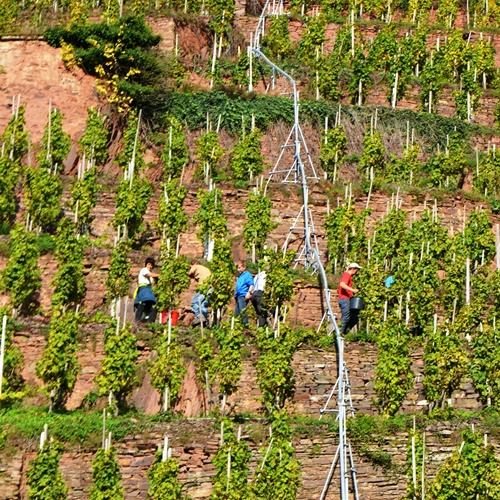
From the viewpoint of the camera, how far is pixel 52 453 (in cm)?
1709

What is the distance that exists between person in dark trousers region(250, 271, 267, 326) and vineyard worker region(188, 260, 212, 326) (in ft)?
2.27

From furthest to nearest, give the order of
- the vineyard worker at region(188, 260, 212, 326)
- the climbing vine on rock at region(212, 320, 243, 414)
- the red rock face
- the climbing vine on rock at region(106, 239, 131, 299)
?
the red rock face < the climbing vine on rock at region(106, 239, 131, 299) < the vineyard worker at region(188, 260, 212, 326) < the climbing vine on rock at region(212, 320, 243, 414)

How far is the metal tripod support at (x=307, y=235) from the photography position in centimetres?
1855

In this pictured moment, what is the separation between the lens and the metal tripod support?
730 inches

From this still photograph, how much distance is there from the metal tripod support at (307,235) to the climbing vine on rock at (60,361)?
11.3 feet

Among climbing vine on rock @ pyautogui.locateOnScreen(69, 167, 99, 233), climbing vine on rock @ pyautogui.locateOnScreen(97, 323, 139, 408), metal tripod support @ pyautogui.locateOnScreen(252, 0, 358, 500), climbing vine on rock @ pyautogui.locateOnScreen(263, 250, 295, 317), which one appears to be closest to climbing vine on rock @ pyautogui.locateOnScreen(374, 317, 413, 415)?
metal tripod support @ pyautogui.locateOnScreen(252, 0, 358, 500)

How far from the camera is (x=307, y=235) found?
23328 millimetres

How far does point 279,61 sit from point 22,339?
11.4 m

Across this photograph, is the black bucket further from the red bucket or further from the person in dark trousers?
the red bucket

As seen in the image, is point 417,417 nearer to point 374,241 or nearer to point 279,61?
point 374,241

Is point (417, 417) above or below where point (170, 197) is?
below

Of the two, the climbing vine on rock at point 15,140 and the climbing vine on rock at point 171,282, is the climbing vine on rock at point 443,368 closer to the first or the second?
the climbing vine on rock at point 171,282

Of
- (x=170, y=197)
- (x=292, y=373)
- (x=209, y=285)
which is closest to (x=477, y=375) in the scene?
(x=292, y=373)

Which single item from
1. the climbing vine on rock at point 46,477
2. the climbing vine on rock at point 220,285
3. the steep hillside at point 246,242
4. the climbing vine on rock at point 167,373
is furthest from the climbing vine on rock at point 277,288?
the climbing vine on rock at point 46,477
